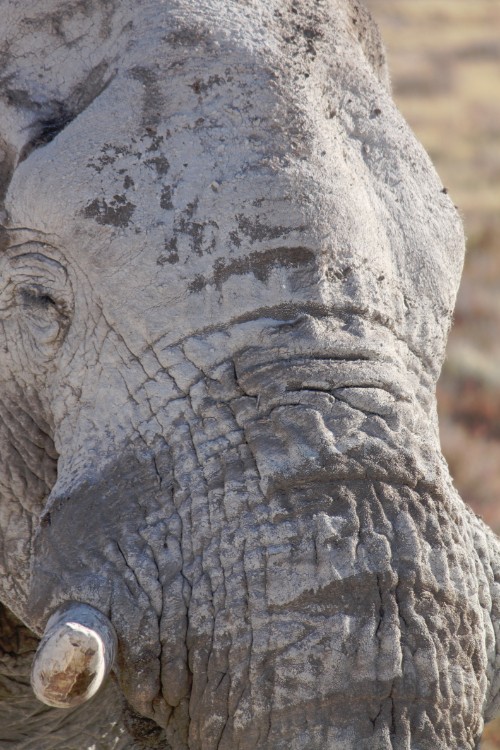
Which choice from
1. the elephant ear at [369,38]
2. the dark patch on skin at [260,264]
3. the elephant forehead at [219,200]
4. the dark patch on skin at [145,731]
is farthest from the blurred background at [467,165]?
the dark patch on skin at [145,731]

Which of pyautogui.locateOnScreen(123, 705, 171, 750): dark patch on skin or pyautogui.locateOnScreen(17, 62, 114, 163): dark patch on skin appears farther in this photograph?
pyautogui.locateOnScreen(17, 62, 114, 163): dark patch on skin

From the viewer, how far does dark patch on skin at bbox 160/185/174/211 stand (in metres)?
2.22

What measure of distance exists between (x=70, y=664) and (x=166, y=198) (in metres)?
0.84

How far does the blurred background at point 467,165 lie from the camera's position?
26.7 ft

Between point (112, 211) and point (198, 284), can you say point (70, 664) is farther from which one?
point (112, 211)

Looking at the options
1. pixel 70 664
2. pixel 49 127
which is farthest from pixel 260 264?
pixel 70 664

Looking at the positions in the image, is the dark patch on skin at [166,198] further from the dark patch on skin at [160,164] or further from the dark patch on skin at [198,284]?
the dark patch on skin at [198,284]

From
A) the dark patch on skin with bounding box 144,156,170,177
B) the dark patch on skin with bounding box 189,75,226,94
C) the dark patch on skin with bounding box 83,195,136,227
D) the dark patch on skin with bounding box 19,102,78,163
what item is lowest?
the dark patch on skin with bounding box 83,195,136,227

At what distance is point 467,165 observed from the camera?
1775 cm

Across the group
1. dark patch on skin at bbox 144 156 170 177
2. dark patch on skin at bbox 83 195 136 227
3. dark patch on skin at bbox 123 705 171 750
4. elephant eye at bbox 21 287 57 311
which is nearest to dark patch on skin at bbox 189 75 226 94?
dark patch on skin at bbox 144 156 170 177

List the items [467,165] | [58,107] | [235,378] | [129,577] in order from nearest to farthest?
[129,577]
[235,378]
[58,107]
[467,165]

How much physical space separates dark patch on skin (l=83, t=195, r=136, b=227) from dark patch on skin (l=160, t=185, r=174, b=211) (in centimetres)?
5

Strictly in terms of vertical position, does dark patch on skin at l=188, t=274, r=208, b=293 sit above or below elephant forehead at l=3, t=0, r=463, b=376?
below

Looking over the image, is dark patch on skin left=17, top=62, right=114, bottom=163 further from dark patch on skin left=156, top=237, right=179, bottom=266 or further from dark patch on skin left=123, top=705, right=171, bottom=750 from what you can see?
dark patch on skin left=123, top=705, right=171, bottom=750
